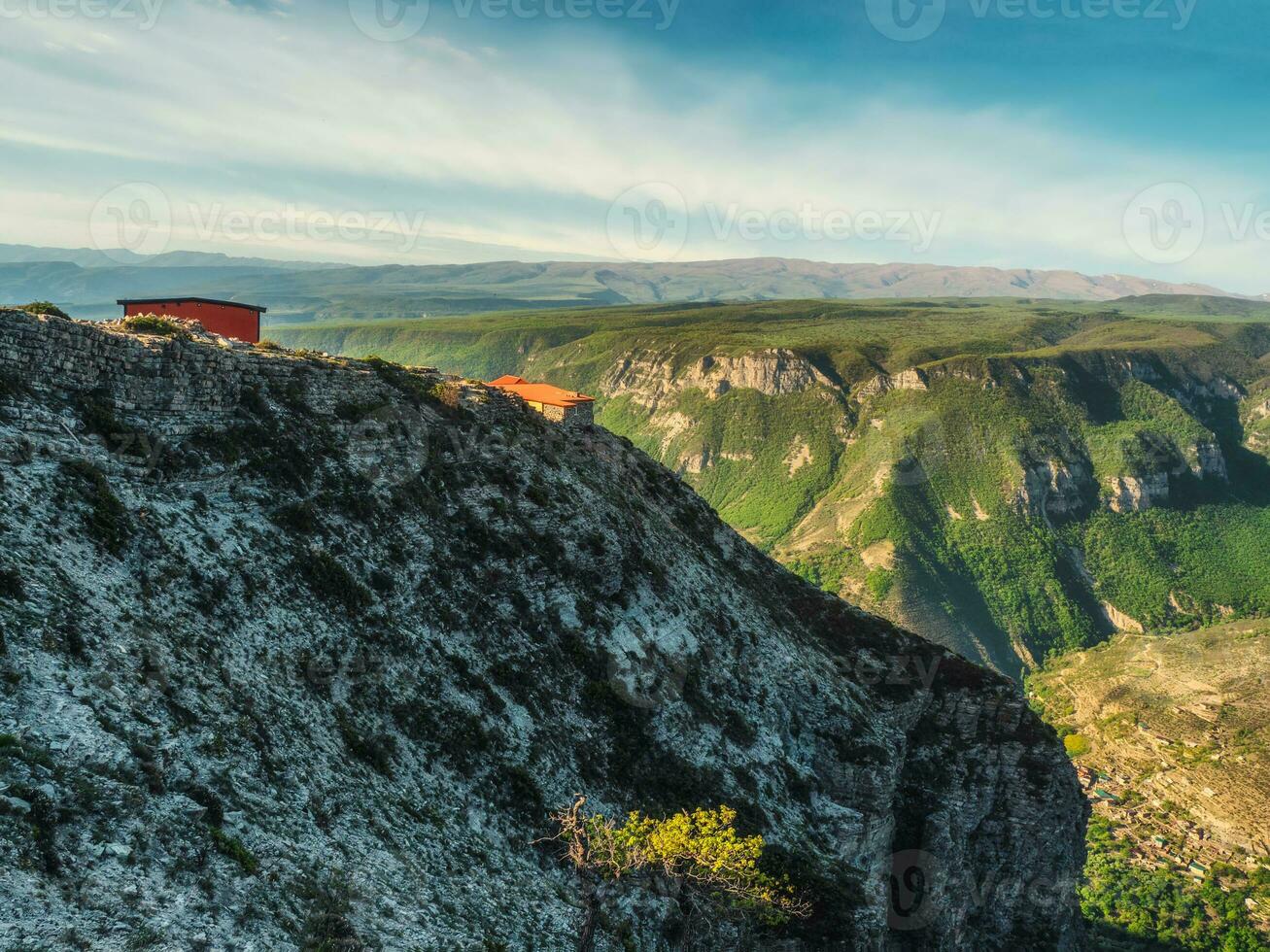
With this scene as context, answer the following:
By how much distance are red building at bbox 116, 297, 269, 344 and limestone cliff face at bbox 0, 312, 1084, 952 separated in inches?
736

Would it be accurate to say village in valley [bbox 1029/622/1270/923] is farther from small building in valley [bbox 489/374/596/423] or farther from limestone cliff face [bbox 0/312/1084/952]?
small building in valley [bbox 489/374/596/423]

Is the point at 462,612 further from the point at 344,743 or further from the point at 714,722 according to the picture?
the point at 714,722

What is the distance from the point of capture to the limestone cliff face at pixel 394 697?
20.5 meters

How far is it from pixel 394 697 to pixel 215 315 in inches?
1578

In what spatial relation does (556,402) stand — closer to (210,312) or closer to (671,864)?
(210,312)

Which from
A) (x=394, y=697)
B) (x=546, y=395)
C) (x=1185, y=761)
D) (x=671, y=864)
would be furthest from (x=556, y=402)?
(x=1185, y=761)

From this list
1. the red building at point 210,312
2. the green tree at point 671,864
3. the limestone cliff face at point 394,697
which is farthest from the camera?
the red building at point 210,312

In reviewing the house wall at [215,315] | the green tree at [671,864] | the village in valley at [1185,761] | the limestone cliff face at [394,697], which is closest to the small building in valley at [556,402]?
the limestone cliff face at [394,697]

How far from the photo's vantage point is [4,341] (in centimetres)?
2803

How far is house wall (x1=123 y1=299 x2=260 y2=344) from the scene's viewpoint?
55719mm

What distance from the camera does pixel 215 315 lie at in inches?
2244

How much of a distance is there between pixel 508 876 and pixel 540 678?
39.2 ft

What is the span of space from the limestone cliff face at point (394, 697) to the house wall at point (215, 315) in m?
18.8

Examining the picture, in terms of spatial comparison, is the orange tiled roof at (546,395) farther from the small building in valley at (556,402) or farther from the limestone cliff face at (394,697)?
the limestone cliff face at (394,697)
